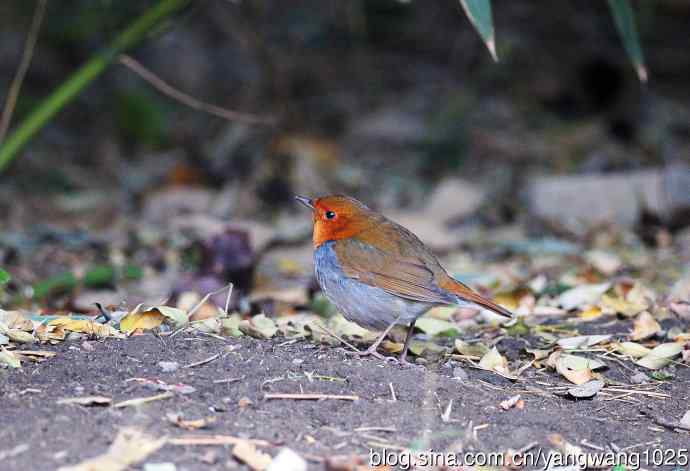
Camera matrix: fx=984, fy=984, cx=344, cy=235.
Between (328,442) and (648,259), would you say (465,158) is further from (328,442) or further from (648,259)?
(328,442)

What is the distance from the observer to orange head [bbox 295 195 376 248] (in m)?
4.09

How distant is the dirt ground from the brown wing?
32 centimetres

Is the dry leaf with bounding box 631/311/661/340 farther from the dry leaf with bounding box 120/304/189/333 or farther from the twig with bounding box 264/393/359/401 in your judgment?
the dry leaf with bounding box 120/304/189/333

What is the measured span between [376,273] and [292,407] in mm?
A: 1092

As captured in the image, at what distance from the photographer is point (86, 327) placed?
3.43 meters

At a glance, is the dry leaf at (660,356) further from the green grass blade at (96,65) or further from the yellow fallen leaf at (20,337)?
the green grass blade at (96,65)

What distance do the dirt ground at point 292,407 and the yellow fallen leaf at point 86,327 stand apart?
100 mm

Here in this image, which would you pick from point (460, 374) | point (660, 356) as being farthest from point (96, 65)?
point (660, 356)

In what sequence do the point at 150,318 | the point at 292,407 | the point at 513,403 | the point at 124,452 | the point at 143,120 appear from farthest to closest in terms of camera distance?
the point at 143,120 → the point at 150,318 → the point at 513,403 → the point at 292,407 → the point at 124,452

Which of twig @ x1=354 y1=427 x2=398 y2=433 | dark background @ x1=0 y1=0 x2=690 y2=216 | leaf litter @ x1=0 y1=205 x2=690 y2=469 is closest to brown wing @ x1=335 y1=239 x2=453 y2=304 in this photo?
leaf litter @ x1=0 y1=205 x2=690 y2=469

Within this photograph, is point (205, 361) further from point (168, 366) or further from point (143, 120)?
point (143, 120)

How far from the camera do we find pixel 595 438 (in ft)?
9.82

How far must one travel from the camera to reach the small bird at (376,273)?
12.5 ft

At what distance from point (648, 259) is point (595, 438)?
329 centimetres
